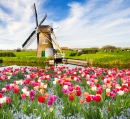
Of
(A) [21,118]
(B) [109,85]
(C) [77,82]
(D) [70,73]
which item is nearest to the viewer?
(A) [21,118]

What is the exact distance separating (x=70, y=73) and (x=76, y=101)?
5.74 m

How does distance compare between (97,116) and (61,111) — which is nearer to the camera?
(97,116)

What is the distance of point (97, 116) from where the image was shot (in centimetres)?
499

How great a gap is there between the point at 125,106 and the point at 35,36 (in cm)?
4496

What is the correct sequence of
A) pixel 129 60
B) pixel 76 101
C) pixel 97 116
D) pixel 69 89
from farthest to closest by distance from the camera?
pixel 129 60 < pixel 69 89 < pixel 76 101 < pixel 97 116

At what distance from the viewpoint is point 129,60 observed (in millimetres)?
43406

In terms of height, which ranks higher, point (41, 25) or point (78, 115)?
point (41, 25)

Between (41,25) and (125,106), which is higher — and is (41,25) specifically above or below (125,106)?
above

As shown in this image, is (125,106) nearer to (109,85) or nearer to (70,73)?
(109,85)

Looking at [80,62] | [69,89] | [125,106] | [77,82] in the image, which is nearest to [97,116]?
[125,106]

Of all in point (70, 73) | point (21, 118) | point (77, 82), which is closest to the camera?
point (21, 118)

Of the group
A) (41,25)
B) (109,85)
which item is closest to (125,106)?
(109,85)

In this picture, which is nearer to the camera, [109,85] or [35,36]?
[109,85]

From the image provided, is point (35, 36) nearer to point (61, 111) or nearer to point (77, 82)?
point (77, 82)
